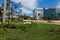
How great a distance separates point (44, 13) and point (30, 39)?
96.0 meters

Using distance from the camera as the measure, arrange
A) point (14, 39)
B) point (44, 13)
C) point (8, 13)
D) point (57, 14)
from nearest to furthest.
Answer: point (14, 39) → point (8, 13) → point (57, 14) → point (44, 13)

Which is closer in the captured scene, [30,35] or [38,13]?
[30,35]

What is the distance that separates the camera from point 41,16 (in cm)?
11062

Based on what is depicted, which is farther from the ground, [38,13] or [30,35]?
[30,35]

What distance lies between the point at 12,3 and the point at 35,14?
80721mm

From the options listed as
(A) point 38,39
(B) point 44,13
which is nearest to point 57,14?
(B) point 44,13

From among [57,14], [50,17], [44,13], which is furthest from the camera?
[44,13]

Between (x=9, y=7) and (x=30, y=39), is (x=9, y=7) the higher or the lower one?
the higher one

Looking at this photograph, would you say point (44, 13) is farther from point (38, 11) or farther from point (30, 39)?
point (30, 39)

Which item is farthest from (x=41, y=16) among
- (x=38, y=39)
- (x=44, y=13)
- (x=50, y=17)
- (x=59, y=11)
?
(x=38, y=39)

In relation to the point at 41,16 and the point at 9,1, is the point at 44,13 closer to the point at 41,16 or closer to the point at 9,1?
the point at 41,16

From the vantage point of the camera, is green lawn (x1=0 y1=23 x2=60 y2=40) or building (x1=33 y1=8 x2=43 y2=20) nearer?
green lawn (x1=0 y1=23 x2=60 y2=40)

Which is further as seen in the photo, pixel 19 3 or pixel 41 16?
pixel 41 16

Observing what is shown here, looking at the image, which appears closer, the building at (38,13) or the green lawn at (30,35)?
the green lawn at (30,35)
